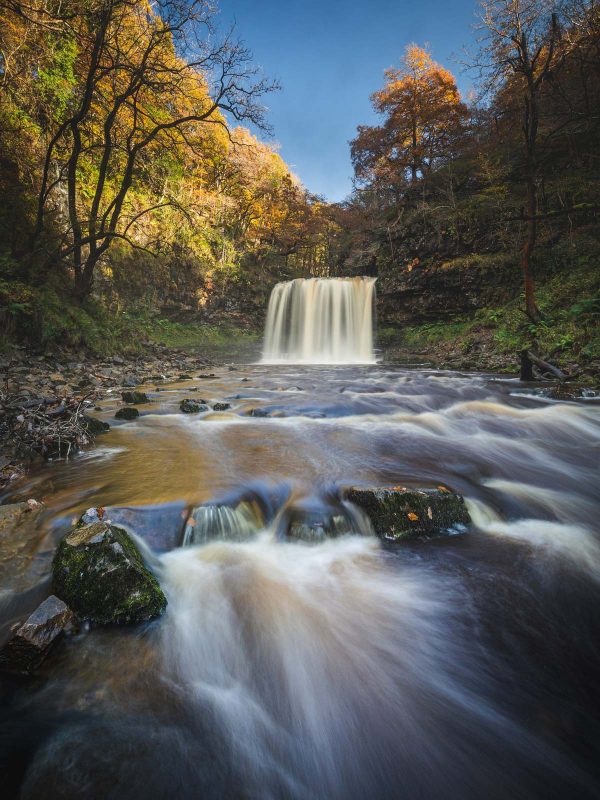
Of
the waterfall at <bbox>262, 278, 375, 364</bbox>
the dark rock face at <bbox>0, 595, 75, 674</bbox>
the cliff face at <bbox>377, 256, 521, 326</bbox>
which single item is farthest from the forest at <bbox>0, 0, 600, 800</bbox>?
the waterfall at <bbox>262, 278, 375, 364</bbox>

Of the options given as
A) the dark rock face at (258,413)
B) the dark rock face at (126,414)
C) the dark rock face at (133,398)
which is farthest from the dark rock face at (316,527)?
the dark rock face at (133,398)

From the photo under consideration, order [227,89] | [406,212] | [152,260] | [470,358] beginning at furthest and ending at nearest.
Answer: [406,212]
[152,260]
[470,358]
[227,89]

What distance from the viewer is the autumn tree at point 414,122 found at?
18969 mm

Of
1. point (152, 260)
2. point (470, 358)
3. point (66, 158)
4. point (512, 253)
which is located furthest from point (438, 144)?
point (66, 158)

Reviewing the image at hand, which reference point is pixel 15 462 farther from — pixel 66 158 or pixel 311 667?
pixel 66 158

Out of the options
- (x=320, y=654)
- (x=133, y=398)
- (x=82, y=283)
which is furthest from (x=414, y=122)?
(x=320, y=654)

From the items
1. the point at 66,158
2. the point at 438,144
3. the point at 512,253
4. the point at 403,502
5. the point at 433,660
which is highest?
the point at 438,144

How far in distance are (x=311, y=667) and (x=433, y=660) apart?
603mm

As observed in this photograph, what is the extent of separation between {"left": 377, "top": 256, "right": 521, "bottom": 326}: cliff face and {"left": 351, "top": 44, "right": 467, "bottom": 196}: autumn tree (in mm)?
7012

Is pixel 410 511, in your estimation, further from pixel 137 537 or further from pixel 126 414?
pixel 126 414

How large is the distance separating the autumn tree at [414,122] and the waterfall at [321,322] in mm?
6755

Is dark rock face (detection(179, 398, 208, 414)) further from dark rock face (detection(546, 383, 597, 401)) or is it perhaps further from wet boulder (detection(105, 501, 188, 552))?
dark rock face (detection(546, 383, 597, 401))

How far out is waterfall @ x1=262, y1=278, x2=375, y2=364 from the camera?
18.6 m

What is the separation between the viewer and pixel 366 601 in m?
2.12
